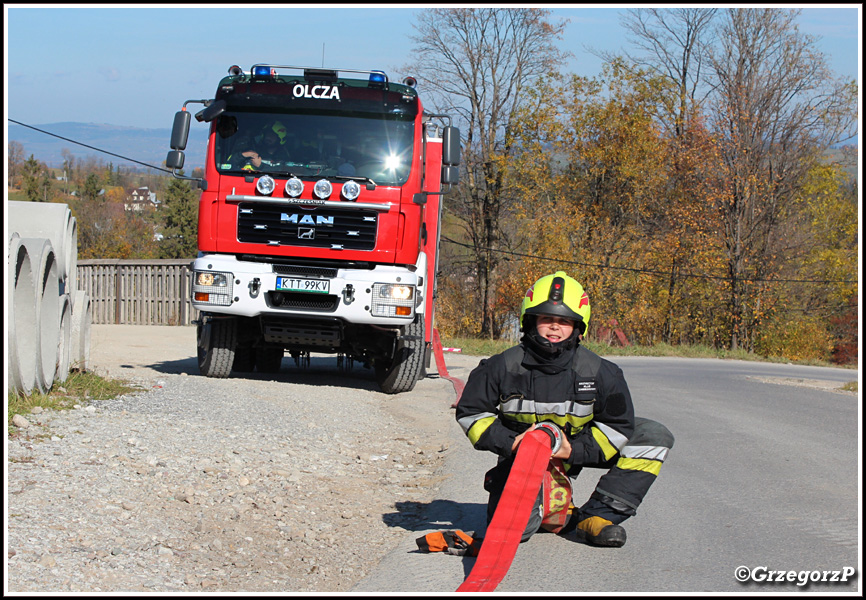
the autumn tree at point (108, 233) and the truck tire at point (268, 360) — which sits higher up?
the autumn tree at point (108, 233)

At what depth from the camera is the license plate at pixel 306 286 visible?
10648 millimetres

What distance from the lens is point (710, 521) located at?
5.32 m

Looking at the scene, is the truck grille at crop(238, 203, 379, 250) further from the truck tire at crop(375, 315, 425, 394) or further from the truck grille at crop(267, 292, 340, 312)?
the truck tire at crop(375, 315, 425, 394)

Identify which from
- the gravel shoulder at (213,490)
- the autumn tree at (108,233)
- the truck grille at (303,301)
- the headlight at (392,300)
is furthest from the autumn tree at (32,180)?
the gravel shoulder at (213,490)

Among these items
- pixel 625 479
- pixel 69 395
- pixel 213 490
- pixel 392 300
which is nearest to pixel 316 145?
pixel 392 300

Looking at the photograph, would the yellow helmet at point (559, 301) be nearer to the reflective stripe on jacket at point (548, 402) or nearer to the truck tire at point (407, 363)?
the reflective stripe on jacket at point (548, 402)

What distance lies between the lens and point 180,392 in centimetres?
988

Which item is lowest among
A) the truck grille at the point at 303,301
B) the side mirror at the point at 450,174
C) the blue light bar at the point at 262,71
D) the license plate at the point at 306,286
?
the truck grille at the point at 303,301

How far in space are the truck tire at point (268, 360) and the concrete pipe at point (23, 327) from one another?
5.46m

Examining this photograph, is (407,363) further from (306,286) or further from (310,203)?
(310,203)

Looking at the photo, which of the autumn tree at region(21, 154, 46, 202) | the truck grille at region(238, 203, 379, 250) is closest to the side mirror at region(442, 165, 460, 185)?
the truck grille at region(238, 203, 379, 250)

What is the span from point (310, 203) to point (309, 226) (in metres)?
0.28

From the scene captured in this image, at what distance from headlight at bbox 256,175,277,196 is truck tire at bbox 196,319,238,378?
1.87 meters

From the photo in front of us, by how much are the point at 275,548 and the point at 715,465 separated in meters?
4.02
